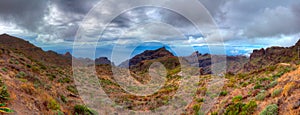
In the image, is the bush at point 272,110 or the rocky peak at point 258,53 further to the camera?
the rocky peak at point 258,53

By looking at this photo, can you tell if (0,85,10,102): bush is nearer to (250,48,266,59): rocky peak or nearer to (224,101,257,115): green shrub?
(224,101,257,115): green shrub

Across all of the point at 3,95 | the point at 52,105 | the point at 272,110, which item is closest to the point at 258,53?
the point at 272,110

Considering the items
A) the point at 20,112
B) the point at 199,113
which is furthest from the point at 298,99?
the point at 20,112

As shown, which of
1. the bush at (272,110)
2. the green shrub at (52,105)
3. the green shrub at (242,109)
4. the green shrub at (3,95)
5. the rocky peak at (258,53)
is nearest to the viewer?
the bush at (272,110)

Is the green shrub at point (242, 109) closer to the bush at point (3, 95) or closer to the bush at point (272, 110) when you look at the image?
the bush at point (272, 110)

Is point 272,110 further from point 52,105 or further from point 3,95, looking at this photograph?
point 3,95

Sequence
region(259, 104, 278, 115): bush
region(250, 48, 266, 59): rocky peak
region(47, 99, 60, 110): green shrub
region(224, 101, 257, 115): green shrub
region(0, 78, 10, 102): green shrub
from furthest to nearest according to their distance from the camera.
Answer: region(250, 48, 266, 59): rocky peak
region(47, 99, 60, 110): green shrub
region(224, 101, 257, 115): green shrub
region(0, 78, 10, 102): green shrub
region(259, 104, 278, 115): bush

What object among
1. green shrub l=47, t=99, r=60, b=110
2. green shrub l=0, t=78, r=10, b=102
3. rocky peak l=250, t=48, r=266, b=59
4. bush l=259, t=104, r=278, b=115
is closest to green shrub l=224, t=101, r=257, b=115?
bush l=259, t=104, r=278, b=115

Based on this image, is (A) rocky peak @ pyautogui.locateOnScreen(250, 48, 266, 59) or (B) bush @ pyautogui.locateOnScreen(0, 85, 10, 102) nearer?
(B) bush @ pyautogui.locateOnScreen(0, 85, 10, 102)

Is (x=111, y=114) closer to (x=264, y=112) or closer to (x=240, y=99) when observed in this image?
(x=240, y=99)

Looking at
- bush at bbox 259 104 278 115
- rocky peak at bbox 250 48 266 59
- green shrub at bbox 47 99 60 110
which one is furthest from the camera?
rocky peak at bbox 250 48 266 59

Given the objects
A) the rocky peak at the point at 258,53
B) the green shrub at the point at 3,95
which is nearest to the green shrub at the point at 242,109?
the green shrub at the point at 3,95
